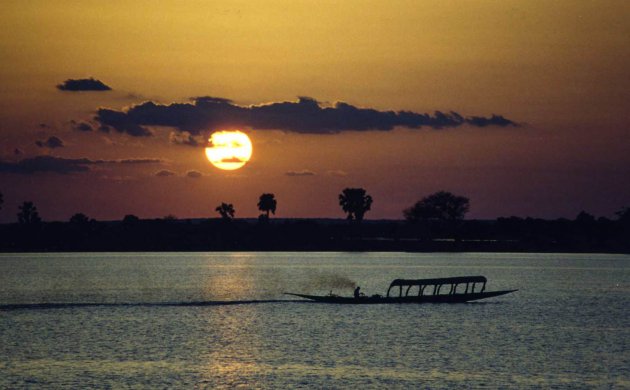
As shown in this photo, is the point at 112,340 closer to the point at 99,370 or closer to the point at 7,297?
the point at 99,370

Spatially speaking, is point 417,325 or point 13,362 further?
point 417,325

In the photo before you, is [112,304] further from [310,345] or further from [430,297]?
[310,345]

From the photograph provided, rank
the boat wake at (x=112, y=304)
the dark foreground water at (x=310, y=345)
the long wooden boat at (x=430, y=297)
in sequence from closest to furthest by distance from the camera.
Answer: the dark foreground water at (x=310, y=345)
the long wooden boat at (x=430, y=297)
the boat wake at (x=112, y=304)

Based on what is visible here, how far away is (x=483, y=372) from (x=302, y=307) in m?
65.1

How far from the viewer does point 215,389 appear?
69188 mm

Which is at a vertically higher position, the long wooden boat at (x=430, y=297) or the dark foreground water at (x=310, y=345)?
the long wooden boat at (x=430, y=297)

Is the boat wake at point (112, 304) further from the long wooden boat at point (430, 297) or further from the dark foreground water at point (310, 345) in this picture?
the long wooden boat at point (430, 297)

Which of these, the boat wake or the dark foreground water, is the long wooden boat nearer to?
the dark foreground water

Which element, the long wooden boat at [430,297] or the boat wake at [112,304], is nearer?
the long wooden boat at [430,297]

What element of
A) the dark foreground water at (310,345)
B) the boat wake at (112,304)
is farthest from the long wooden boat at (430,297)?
the boat wake at (112,304)

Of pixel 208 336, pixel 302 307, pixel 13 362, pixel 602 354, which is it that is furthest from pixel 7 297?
pixel 602 354

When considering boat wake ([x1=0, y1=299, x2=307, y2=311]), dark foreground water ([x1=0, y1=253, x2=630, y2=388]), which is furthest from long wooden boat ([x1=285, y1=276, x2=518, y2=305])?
boat wake ([x1=0, y1=299, x2=307, y2=311])

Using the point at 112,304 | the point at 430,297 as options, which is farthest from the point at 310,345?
the point at 112,304

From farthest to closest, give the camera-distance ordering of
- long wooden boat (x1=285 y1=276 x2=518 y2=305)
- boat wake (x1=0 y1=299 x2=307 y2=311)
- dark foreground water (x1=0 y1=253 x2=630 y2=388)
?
boat wake (x1=0 y1=299 x2=307 y2=311), long wooden boat (x1=285 y1=276 x2=518 y2=305), dark foreground water (x1=0 y1=253 x2=630 y2=388)
